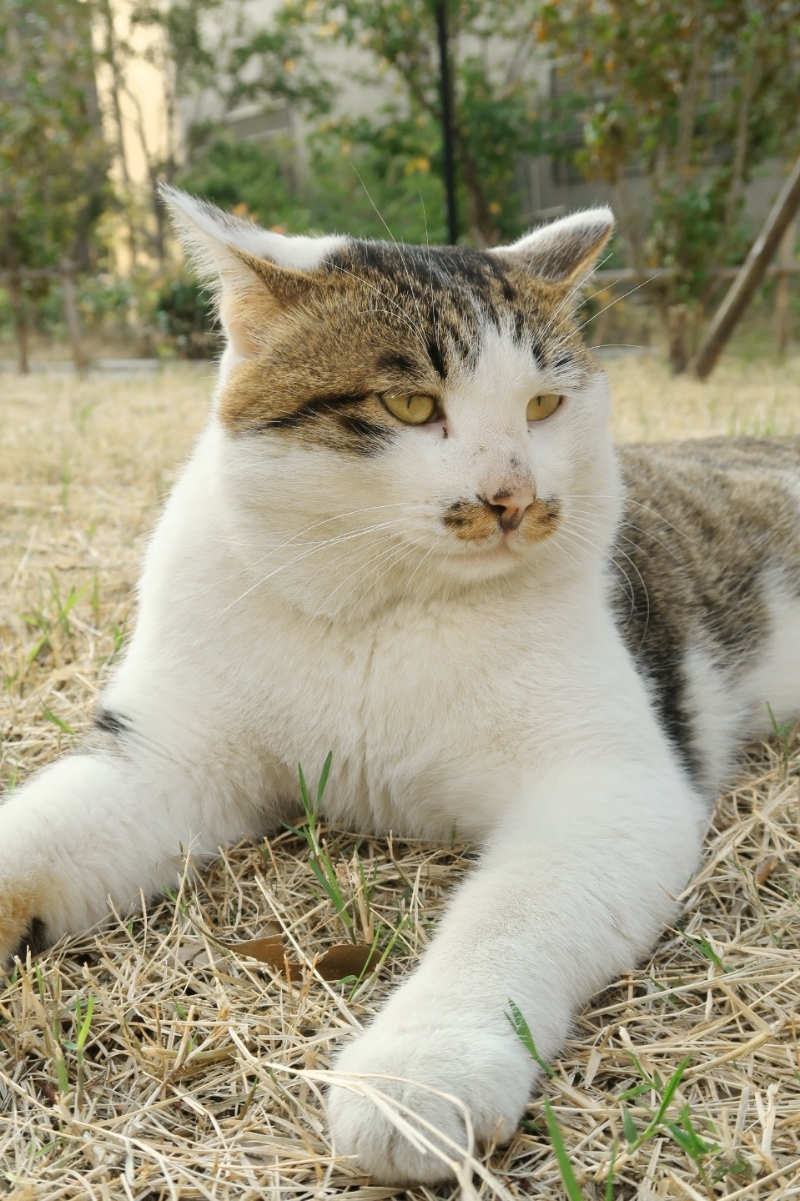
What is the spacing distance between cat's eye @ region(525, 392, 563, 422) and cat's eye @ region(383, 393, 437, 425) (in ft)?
0.67

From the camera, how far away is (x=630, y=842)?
1.47 m

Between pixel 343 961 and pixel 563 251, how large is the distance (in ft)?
4.67

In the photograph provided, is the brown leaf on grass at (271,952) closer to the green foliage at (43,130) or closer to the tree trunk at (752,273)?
the tree trunk at (752,273)

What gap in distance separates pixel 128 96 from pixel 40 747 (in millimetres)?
14552

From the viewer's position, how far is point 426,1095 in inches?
42.4

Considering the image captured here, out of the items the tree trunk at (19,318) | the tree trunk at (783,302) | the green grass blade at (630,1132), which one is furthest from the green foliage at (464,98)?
the green grass blade at (630,1132)

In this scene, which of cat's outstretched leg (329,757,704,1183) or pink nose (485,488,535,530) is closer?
cat's outstretched leg (329,757,704,1183)

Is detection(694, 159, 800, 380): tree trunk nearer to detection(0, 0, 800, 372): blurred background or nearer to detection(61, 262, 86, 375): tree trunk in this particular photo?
detection(0, 0, 800, 372): blurred background

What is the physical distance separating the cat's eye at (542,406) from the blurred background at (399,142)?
10.8 ft

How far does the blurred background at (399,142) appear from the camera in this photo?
8.19 meters

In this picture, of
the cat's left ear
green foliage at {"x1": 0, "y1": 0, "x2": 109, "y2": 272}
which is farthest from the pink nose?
green foliage at {"x1": 0, "y1": 0, "x2": 109, "y2": 272}

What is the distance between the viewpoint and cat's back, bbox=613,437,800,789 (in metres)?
2.04

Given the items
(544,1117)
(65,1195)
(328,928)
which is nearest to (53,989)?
A: (65,1195)

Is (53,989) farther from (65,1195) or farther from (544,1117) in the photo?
(544,1117)
